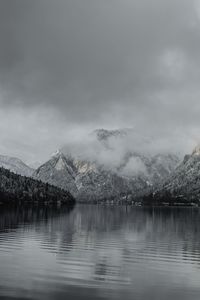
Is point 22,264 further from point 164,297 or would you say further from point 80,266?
point 164,297

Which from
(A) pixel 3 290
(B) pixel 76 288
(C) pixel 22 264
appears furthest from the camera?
(C) pixel 22 264

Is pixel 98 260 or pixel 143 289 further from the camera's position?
pixel 98 260

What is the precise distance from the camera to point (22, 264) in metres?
59.1

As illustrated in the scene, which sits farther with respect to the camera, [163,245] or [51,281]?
[163,245]

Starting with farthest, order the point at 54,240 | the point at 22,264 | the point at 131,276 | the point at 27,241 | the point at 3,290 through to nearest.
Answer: the point at 54,240, the point at 27,241, the point at 22,264, the point at 131,276, the point at 3,290

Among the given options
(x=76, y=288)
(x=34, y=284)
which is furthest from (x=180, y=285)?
(x=34, y=284)

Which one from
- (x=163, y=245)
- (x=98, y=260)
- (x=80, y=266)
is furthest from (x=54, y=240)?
(x=80, y=266)

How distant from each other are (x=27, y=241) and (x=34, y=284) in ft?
144

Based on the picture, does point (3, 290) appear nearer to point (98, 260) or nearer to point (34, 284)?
point (34, 284)

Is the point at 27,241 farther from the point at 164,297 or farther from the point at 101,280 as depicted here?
the point at 164,297

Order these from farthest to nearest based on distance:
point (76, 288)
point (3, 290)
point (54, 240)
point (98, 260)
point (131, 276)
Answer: point (54, 240), point (98, 260), point (131, 276), point (76, 288), point (3, 290)

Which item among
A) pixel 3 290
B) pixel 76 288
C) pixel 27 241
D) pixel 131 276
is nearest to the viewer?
pixel 3 290

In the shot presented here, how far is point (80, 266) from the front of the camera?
196 ft

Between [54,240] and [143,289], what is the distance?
166 ft
